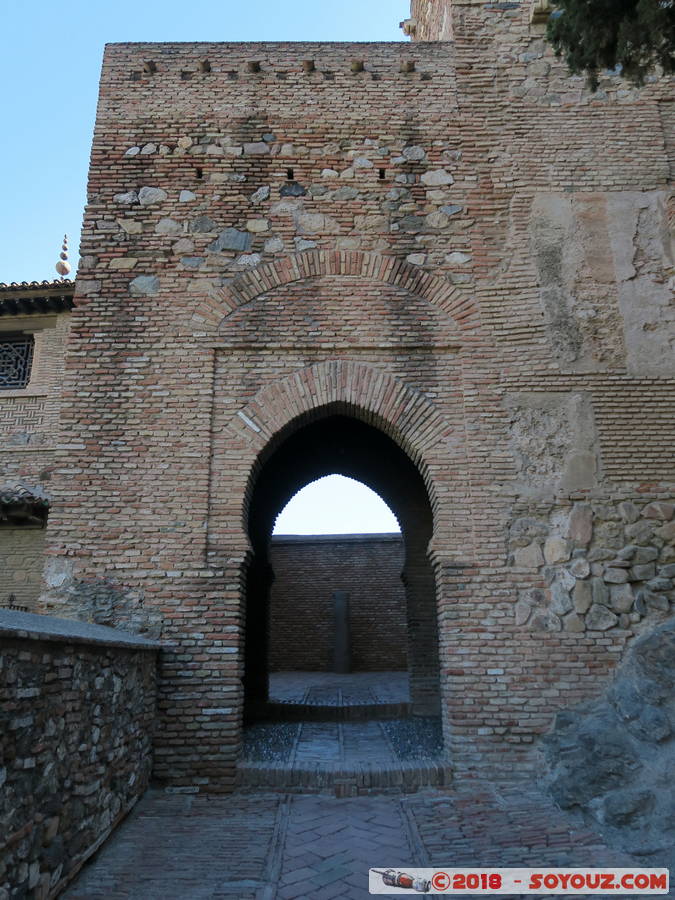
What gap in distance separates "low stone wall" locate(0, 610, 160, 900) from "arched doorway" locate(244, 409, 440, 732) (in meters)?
3.92

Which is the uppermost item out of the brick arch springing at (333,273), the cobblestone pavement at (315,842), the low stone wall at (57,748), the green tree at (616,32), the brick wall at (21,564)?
the green tree at (616,32)

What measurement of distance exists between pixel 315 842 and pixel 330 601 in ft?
32.8

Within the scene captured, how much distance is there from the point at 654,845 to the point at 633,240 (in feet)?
→ 15.9

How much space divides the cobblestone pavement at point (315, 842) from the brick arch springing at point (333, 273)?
12.3 feet

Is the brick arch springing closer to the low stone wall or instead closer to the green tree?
the green tree

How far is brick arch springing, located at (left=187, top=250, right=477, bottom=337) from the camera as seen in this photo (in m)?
5.84

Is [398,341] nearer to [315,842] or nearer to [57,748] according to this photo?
[315,842]

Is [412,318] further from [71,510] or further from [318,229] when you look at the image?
[71,510]

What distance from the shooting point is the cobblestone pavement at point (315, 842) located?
10.5 ft

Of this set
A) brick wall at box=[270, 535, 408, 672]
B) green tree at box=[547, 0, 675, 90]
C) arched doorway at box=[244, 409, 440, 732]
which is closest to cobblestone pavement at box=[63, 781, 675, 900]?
arched doorway at box=[244, 409, 440, 732]

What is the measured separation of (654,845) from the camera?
139 inches

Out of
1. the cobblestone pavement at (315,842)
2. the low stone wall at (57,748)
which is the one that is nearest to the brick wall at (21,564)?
the cobblestone pavement at (315,842)

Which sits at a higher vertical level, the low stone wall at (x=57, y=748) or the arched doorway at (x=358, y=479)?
the arched doorway at (x=358, y=479)

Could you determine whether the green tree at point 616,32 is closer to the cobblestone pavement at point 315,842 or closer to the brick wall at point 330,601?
the cobblestone pavement at point 315,842
